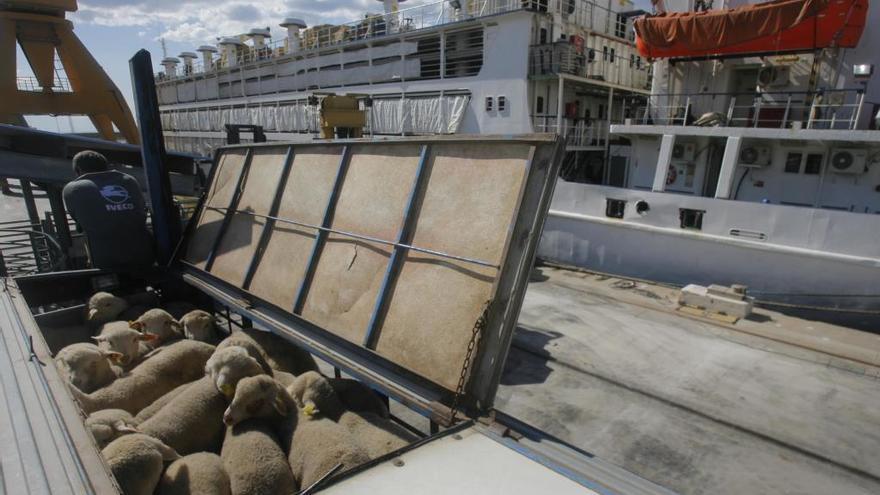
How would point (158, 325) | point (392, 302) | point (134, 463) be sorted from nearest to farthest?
point (134, 463), point (392, 302), point (158, 325)

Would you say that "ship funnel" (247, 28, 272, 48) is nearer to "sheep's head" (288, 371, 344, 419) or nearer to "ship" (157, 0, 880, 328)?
"ship" (157, 0, 880, 328)

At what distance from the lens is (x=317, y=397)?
11.2 feet

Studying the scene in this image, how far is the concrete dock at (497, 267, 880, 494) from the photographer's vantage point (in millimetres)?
5262

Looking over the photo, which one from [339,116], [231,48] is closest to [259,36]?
[231,48]

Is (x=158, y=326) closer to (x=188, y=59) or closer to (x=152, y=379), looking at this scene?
(x=152, y=379)

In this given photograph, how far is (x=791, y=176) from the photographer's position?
455 inches

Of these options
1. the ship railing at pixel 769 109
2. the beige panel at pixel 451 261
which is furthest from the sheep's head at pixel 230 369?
the ship railing at pixel 769 109

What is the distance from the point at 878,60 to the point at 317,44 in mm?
22156

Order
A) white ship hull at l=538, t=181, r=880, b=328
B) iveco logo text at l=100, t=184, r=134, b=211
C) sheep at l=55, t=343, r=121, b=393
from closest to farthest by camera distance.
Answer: sheep at l=55, t=343, r=121, b=393
iveco logo text at l=100, t=184, r=134, b=211
white ship hull at l=538, t=181, r=880, b=328

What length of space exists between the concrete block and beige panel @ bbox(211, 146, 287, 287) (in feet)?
29.1

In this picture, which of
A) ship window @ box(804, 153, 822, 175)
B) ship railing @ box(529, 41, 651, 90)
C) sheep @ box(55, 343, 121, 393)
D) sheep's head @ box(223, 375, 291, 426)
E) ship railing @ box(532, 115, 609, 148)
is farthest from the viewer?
ship railing @ box(532, 115, 609, 148)

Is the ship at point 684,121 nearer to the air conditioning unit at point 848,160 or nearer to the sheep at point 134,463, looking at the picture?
the air conditioning unit at point 848,160

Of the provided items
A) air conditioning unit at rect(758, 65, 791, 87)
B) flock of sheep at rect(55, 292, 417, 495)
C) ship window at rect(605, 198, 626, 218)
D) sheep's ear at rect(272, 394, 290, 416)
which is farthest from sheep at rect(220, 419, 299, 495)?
air conditioning unit at rect(758, 65, 791, 87)

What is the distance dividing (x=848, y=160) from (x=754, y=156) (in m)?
1.80
